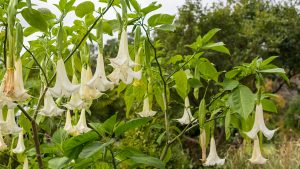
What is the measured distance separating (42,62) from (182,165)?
420 centimetres

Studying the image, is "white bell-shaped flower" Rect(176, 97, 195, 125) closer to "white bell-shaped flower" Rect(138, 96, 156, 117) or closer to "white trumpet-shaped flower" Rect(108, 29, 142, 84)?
"white bell-shaped flower" Rect(138, 96, 156, 117)

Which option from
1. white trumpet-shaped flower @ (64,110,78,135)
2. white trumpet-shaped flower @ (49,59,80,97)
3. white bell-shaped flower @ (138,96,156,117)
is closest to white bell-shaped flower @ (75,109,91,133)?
white trumpet-shaped flower @ (64,110,78,135)

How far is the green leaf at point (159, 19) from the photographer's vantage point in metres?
1.34

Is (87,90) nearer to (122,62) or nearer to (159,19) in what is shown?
(122,62)

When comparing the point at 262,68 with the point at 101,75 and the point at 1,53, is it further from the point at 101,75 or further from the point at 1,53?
the point at 1,53

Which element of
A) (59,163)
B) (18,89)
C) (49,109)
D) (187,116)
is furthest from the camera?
(187,116)

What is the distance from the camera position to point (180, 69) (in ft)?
4.90

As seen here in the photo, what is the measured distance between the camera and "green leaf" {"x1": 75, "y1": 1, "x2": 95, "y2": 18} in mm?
1275

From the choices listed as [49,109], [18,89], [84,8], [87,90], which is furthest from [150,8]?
[18,89]

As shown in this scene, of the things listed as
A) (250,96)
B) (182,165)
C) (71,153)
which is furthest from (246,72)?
(182,165)

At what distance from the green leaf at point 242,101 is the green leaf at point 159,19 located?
277 millimetres

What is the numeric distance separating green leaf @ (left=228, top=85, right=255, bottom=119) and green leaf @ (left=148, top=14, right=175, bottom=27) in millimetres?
277

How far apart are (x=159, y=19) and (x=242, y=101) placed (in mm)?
326

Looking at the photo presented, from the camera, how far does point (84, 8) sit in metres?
1.28
